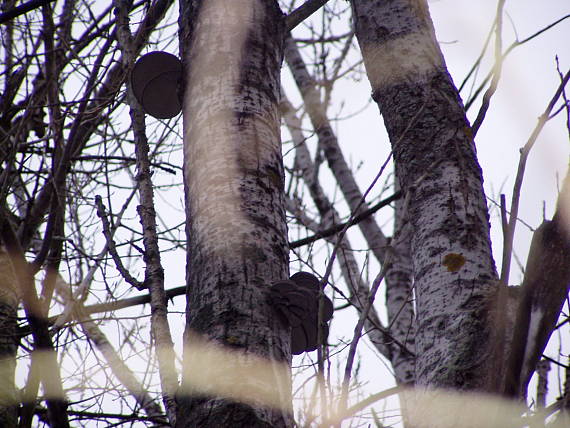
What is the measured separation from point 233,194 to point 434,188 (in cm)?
68

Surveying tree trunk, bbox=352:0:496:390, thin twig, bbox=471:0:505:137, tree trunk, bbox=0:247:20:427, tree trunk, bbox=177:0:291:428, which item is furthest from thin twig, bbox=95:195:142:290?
tree trunk, bbox=0:247:20:427

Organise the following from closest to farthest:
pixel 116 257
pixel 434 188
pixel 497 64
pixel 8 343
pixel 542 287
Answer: pixel 542 287
pixel 497 64
pixel 434 188
pixel 116 257
pixel 8 343

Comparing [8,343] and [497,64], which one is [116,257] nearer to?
[497,64]

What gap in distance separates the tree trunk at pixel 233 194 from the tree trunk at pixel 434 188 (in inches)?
16.9

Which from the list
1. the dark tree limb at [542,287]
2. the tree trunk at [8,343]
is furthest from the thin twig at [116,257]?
the tree trunk at [8,343]

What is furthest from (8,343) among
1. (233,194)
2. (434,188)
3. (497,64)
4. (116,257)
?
(497,64)

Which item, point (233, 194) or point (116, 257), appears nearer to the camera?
point (233, 194)

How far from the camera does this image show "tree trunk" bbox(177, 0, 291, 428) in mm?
1657

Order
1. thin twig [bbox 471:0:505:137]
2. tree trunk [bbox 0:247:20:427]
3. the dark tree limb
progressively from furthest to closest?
tree trunk [bbox 0:247:20:427]
thin twig [bbox 471:0:505:137]
the dark tree limb

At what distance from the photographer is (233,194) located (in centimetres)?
194

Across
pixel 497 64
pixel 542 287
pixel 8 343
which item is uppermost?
pixel 497 64

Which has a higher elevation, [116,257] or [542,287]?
[116,257]

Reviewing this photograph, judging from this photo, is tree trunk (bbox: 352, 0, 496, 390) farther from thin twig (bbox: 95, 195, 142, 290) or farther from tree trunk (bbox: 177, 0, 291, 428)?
thin twig (bbox: 95, 195, 142, 290)

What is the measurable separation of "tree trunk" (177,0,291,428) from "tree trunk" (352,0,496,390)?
1.41ft
